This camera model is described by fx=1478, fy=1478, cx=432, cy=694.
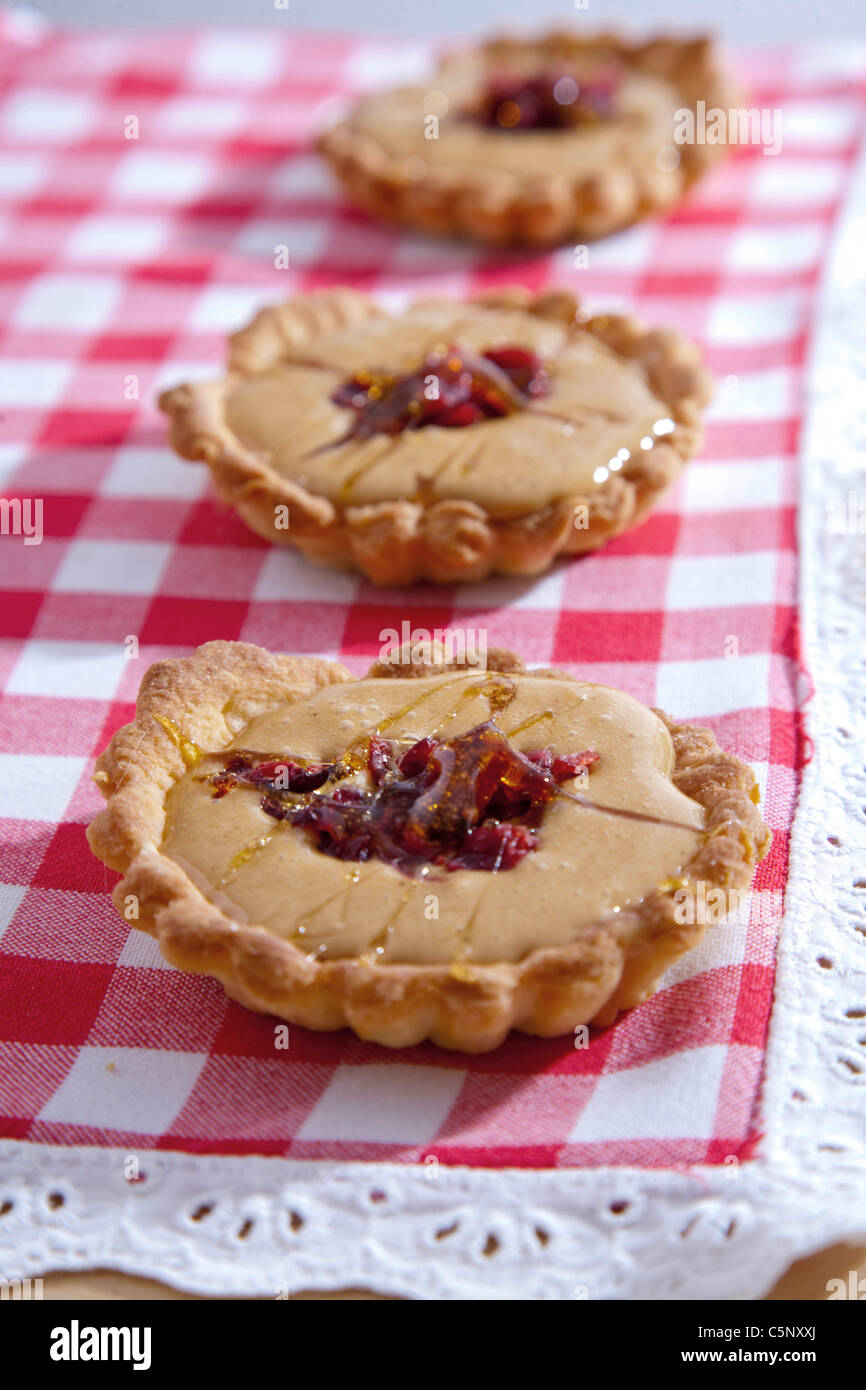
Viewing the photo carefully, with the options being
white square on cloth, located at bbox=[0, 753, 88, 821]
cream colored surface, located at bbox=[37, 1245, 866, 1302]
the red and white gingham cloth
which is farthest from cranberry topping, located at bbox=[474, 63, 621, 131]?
cream colored surface, located at bbox=[37, 1245, 866, 1302]

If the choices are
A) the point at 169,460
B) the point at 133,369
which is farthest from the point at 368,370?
the point at 133,369

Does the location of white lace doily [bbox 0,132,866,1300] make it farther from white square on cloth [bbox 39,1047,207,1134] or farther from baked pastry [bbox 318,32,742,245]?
baked pastry [bbox 318,32,742,245]

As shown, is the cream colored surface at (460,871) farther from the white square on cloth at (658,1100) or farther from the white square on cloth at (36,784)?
the white square on cloth at (36,784)

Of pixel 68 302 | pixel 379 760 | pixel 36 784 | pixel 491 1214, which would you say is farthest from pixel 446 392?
pixel 491 1214

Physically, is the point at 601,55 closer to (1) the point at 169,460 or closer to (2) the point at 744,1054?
(1) the point at 169,460

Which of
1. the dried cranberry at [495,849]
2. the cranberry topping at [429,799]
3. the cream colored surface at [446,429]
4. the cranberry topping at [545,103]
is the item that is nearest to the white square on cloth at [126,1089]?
the cranberry topping at [429,799]
